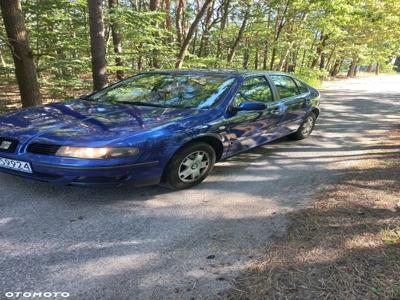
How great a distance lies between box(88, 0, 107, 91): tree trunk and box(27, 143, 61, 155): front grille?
4.69 m

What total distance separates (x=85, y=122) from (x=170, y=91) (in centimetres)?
133

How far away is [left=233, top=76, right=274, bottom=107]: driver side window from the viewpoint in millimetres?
4297

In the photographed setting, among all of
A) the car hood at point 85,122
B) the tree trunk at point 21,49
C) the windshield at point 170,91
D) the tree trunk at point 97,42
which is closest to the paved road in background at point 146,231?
the car hood at point 85,122

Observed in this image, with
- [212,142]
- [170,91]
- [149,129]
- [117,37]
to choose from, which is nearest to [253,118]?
[212,142]

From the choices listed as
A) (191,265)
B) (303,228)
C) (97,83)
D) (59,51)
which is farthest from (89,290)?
(59,51)

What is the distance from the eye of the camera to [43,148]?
9.95 ft

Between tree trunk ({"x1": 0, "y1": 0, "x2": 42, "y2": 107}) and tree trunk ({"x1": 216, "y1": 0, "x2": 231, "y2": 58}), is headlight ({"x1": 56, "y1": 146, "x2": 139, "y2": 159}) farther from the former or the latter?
tree trunk ({"x1": 216, "y1": 0, "x2": 231, "y2": 58})

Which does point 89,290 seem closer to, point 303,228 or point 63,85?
point 303,228

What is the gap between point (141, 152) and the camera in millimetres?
3131

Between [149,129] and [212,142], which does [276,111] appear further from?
[149,129]

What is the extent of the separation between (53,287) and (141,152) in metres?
1.41

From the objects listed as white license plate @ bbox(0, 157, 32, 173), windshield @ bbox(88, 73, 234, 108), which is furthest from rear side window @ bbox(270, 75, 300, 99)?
white license plate @ bbox(0, 157, 32, 173)

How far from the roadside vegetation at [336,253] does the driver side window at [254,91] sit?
1618 millimetres

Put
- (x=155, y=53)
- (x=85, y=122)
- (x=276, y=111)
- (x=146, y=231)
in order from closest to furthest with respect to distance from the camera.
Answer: (x=146, y=231) < (x=85, y=122) < (x=276, y=111) < (x=155, y=53)
